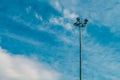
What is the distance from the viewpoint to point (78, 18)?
194 feet

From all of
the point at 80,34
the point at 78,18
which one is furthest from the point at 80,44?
the point at 78,18

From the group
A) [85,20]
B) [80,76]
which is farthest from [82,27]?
[80,76]

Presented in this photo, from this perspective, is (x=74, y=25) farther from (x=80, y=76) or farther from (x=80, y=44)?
(x=80, y=76)

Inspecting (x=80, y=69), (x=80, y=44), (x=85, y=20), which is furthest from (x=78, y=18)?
(x=80, y=69)

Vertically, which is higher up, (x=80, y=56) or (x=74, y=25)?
(x=74, y=25)

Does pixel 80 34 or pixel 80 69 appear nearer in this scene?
pixel 80 69

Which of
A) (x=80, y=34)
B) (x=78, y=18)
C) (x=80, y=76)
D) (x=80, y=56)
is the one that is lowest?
(x=80, y=76)

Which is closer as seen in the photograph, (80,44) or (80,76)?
(80,76)

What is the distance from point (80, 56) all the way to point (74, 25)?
25.6 feet

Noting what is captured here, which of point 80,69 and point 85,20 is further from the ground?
point 85,20

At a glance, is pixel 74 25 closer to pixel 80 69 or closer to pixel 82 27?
pixel 82 27

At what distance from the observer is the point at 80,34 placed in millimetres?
57750

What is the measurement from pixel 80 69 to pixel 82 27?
33.0 feet

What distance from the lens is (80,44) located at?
56781 mm
